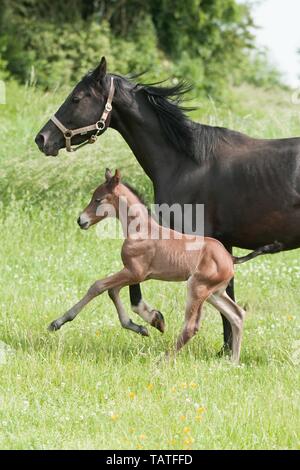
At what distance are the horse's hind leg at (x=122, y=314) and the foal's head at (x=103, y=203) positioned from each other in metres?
0.54

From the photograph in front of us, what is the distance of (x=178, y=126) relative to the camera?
23.1 feet

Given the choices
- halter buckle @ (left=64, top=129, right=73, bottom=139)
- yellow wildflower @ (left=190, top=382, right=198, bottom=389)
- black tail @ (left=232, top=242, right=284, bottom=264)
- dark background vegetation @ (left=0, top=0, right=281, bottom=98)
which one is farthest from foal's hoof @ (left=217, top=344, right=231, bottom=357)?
dark background vegetation @ (left=0, top=0, right=281, bottom=98)

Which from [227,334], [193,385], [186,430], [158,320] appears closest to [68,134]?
[158,320]

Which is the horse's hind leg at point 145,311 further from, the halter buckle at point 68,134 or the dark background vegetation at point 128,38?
the dark background vegetation at point 128,38

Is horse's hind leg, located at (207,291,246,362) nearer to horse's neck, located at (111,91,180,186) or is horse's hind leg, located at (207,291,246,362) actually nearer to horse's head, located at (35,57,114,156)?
horse's neck, located at (111,91,180,186)

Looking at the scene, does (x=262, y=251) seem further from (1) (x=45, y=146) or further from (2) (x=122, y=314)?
(1) (x=45, y=146)

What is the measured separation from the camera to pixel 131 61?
2462 cm

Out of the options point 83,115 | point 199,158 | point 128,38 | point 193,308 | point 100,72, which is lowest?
point 193,308

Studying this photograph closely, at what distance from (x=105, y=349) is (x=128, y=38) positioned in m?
19.1

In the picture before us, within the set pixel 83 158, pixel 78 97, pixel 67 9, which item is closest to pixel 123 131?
pixel 78 97

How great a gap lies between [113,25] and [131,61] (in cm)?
162

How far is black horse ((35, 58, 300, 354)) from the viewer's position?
22.2ft

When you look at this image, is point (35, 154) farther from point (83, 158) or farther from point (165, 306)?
point (165, 306)
